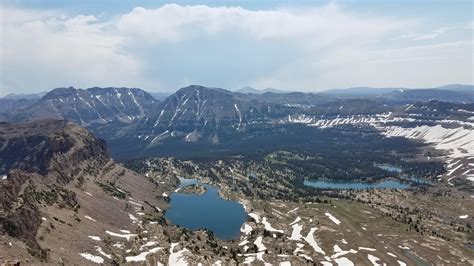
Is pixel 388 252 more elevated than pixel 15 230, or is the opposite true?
pixel 15 230

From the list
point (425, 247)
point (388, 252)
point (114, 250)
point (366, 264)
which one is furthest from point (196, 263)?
point (425, 247)

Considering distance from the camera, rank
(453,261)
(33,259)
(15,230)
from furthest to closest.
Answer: (453,261), (15,230), (33,259)

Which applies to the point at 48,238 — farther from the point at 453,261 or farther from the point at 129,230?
the point at 453,261

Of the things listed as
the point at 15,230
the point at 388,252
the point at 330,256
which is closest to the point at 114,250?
the point at 15,230

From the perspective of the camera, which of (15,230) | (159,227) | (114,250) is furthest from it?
(159,227)

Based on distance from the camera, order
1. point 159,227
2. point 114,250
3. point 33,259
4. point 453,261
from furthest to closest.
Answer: point 159,227
point 453,261
point 114,250
point 33,259

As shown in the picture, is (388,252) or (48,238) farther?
(388,252)

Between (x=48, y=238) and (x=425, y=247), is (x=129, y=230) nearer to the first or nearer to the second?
(x=48, y=238)

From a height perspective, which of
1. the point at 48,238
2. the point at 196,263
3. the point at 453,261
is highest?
the point at 48,238

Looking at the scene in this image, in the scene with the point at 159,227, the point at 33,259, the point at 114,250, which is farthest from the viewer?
the point at 159,227
